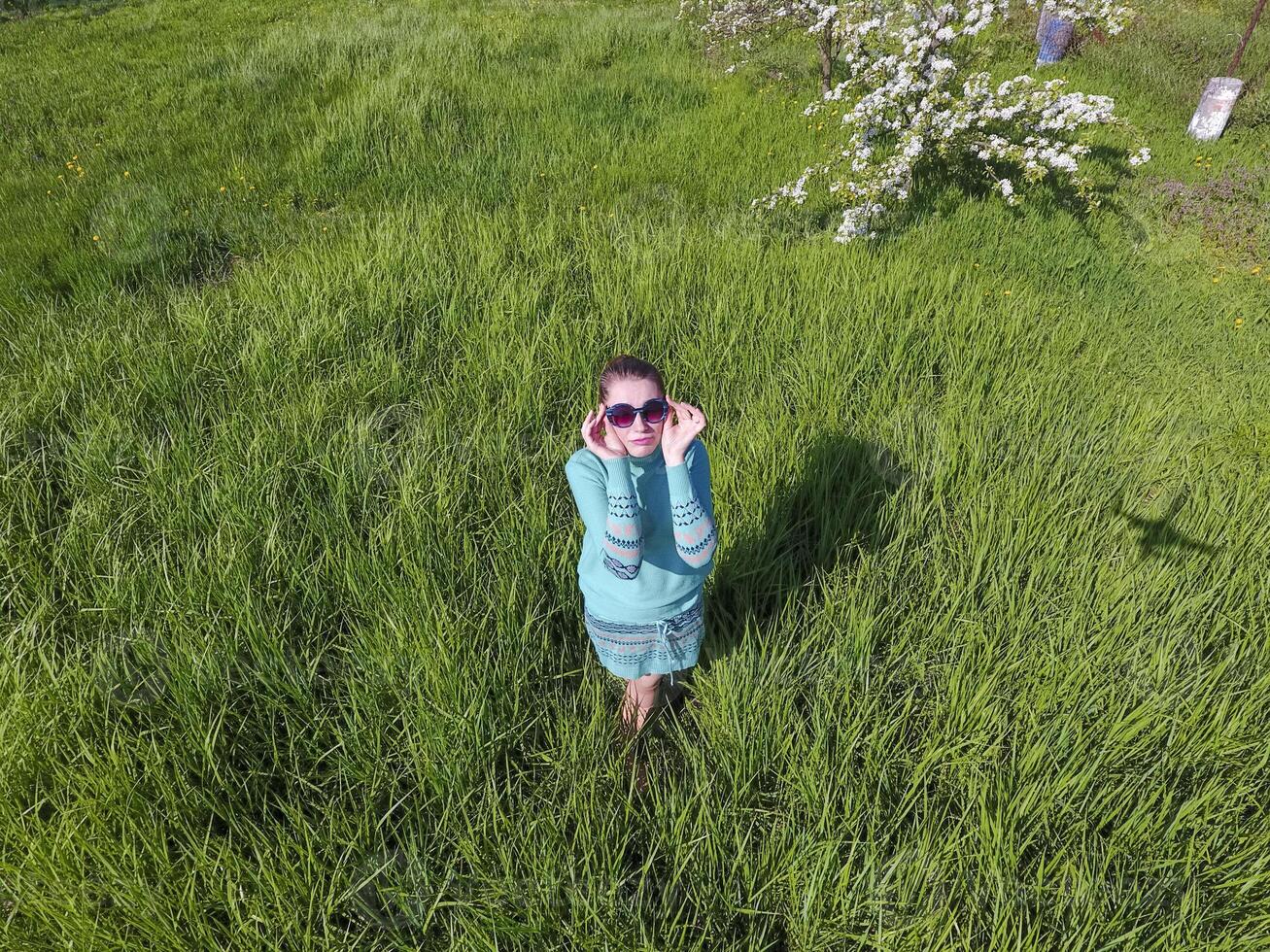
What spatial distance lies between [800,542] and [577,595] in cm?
80

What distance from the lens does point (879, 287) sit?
3527 millimetres

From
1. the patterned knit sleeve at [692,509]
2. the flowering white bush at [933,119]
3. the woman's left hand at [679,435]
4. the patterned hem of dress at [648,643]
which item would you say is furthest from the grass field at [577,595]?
the woman's left hand at [679,435]

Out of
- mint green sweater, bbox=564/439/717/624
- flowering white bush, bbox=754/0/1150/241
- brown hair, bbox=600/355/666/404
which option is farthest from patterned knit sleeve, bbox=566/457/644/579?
flowering white bush, bbox=754/0/1150/241

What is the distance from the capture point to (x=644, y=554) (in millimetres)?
1542

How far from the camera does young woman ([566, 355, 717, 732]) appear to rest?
54.4 inches

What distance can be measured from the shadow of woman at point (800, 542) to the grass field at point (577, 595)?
0.06 feet

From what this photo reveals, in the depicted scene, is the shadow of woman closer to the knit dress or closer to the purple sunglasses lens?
the knit dress

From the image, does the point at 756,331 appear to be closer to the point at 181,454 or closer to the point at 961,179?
the point at 181,454

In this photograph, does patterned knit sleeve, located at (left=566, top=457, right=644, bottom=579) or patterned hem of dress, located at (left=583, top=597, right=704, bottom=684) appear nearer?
patterned knit sleeve, located at (left=566, top=457, right=644, bottom=579)

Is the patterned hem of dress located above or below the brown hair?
below

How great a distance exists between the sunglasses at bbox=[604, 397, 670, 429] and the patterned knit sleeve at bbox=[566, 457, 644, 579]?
0.08 m

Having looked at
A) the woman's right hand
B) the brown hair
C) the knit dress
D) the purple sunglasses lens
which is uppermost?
the brown hair

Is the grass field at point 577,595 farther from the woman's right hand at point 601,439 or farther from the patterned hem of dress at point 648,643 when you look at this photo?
the woman's right hand at point 601,439

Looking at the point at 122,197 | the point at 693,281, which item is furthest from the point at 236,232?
the point at 693,281
